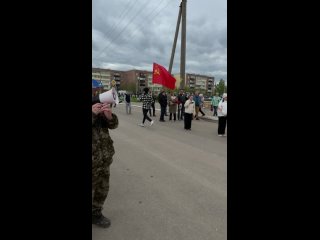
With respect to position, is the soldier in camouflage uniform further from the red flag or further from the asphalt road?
the red flag

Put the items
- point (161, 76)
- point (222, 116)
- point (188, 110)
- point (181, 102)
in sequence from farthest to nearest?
point (181, 102) < point (161, 76) < point (188, 110) < point (222, 116)

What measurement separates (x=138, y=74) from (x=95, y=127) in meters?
123

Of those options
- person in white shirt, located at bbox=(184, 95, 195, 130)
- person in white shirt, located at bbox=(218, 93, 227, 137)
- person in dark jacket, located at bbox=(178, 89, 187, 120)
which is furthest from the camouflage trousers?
person in dark jacket, located at bbox=(178, 89, 187, 120)

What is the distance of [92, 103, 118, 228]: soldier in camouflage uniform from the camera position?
99.3 inches

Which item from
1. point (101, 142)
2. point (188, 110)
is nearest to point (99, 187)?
point (101, 142)

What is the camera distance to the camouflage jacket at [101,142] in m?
2.53

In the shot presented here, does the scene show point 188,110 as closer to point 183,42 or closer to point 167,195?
point 167,195

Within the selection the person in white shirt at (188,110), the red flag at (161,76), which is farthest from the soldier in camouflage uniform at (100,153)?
the red flag at (161,76)

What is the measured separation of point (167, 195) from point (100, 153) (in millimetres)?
1435

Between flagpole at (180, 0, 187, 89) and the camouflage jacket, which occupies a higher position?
flagpole at (180, 0, 187, 89)

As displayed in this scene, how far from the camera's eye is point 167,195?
3.56 m
